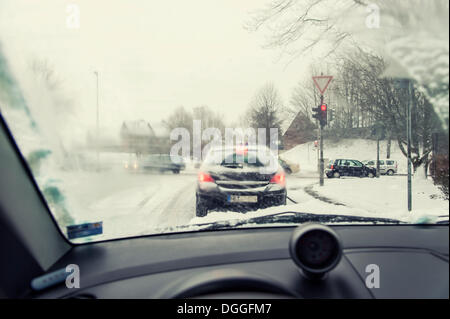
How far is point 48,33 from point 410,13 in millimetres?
2803

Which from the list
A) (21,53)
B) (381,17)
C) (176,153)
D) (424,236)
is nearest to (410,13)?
(381,17)

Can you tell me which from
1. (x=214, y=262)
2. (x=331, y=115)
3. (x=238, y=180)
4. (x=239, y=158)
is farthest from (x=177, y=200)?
(x=331, y=115)

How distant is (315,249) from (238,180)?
1.08 metres

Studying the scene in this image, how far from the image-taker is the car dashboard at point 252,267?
217 cm

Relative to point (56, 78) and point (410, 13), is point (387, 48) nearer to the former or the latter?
point (410, 13)

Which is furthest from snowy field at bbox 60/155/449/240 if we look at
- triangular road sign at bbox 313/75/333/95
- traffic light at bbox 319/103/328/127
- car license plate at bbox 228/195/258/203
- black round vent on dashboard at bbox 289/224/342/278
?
triangular road sign at bbox 313/75/333/95

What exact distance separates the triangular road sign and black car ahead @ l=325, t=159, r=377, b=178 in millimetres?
709

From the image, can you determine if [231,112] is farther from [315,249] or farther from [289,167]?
[315,249]

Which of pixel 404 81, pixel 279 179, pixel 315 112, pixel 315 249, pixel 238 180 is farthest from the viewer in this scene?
pixel 279 179

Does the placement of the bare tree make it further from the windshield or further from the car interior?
the car interior

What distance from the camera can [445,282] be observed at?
2.23 m

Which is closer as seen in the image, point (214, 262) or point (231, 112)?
point (214, 262)

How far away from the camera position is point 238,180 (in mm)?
3047

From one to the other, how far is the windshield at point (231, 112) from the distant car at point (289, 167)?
23 millimetres
